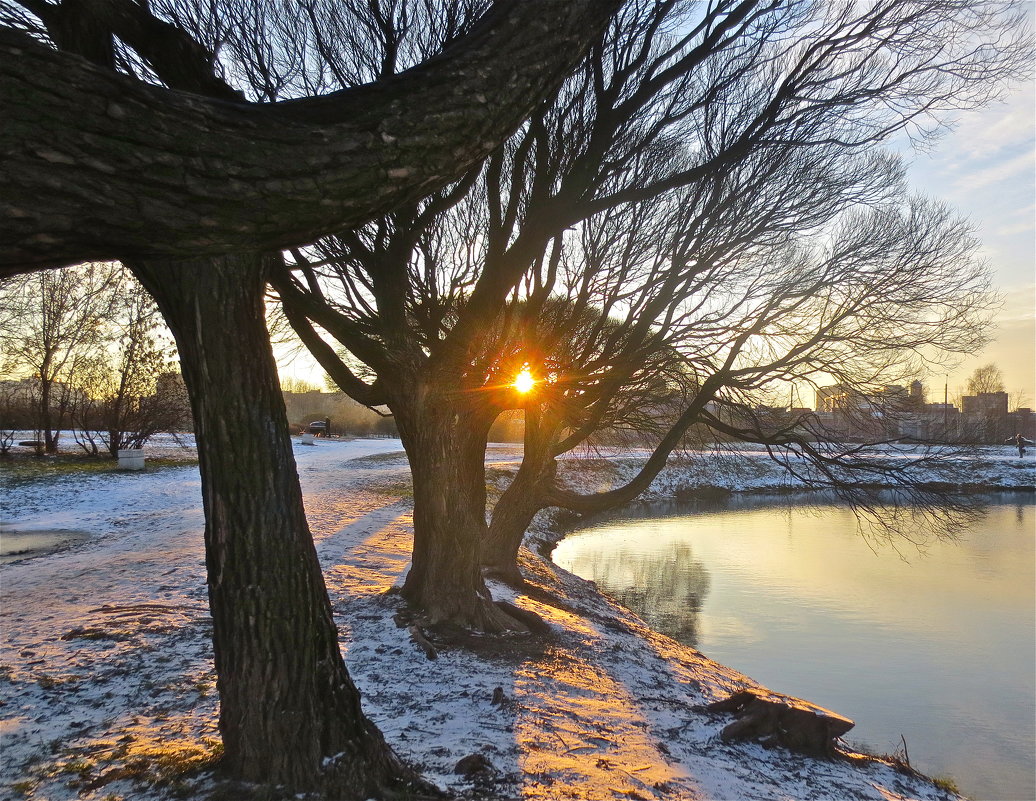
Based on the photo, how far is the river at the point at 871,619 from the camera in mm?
7523

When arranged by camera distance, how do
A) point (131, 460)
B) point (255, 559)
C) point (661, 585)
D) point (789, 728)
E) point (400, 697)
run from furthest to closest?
point (131, 460) → point (661, 585) → point (789, 728) → point (400, 697) → point (255, 559)

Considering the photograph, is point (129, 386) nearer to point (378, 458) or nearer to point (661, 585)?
point (378, 458)

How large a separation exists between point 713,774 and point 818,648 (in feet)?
21.8

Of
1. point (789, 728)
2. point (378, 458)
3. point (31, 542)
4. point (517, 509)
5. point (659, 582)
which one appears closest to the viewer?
point (789, 728)

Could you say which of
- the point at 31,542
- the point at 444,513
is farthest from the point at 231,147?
the point at 31,542

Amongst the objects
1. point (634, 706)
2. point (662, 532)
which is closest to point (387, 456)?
point (662, 532)

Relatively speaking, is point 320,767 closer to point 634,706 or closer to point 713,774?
point 713,774

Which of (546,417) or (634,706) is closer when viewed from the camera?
(634,706)

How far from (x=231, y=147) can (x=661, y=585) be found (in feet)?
42.1

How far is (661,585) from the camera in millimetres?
13531

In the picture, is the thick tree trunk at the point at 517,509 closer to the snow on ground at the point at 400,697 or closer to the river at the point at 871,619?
the snow on ground at the point at 400,697

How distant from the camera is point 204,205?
2.23 m

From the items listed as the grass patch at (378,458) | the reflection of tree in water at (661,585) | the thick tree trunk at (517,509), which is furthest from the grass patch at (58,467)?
the reflection of tree in water at (661,585)

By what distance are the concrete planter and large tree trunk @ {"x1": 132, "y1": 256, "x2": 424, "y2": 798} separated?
18960 millimetres
